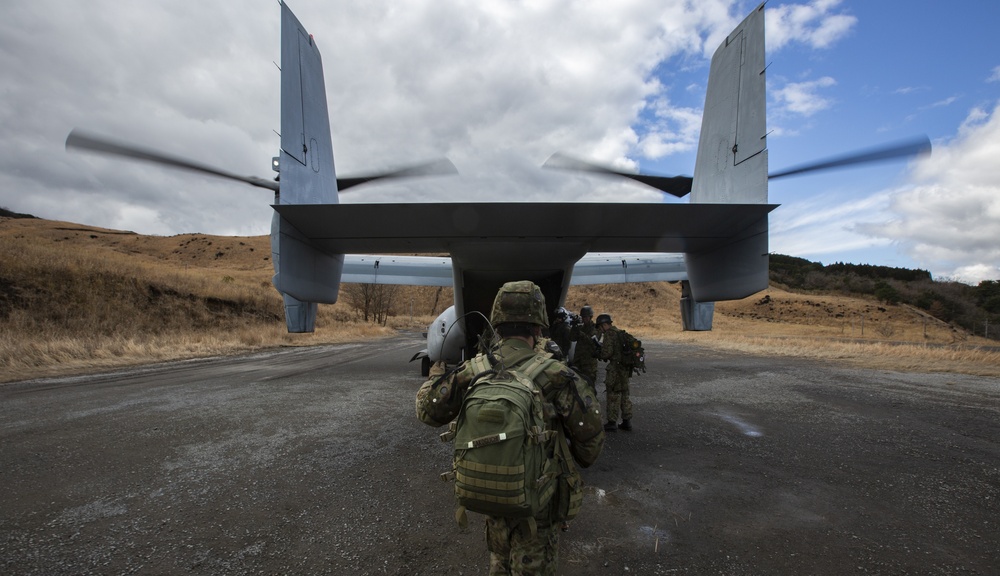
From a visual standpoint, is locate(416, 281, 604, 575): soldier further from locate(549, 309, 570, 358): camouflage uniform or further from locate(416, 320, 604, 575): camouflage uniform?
locate(549, 309, 570, 358): camouflage uniform

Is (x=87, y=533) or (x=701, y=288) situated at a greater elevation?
(x=701, y=288)

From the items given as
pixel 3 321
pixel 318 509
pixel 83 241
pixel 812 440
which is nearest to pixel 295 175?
pixel 318 509

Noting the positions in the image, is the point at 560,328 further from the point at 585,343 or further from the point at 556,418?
the point at 556,418

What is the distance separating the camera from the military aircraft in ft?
14.9

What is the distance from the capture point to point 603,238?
553cm

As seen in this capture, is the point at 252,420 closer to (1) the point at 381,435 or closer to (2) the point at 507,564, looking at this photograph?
(1) the point at 381,435

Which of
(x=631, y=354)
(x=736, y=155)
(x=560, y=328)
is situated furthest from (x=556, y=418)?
(x=736, y=155)

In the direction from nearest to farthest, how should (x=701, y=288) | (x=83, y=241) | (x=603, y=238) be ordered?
(x=603, y=238) < (x=701, y=288) < (x=83, y=241)

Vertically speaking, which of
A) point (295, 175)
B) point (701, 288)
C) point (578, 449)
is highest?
point (295, 175)

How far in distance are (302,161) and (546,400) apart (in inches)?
191

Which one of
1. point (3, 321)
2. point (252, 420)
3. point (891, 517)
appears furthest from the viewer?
point (3, 321)

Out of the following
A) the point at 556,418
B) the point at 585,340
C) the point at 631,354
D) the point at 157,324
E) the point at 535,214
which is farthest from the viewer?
the point at 157,324

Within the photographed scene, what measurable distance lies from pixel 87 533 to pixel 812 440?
7159mm

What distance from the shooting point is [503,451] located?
162 centimetres
